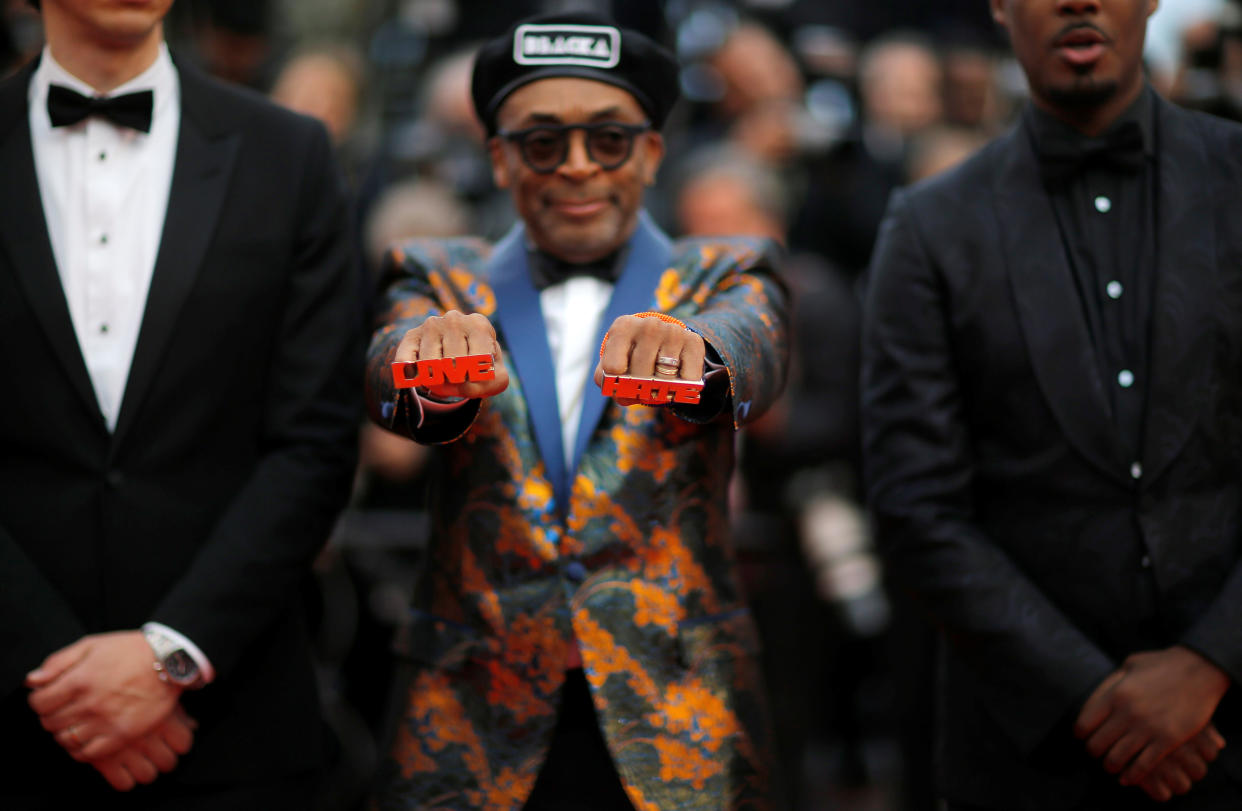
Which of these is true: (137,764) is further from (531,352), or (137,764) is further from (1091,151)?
(1091,151)

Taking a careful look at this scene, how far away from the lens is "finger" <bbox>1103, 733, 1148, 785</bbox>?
8.06ft

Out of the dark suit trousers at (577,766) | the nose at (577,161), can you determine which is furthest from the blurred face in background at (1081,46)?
the dark suit trousers at (577,766)

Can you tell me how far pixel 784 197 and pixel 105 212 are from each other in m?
3.09

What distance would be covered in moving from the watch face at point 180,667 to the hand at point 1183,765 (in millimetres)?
1699

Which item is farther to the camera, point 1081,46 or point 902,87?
point 902,87

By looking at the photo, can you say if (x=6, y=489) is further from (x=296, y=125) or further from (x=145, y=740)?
(x=296, y=125)

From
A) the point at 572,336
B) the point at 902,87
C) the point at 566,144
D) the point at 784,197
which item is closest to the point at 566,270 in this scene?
the point at 572,336

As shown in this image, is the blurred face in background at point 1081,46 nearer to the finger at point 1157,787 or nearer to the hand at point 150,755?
the finger at point 1157,787

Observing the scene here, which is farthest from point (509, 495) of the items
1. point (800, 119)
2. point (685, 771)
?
point (800, 119)

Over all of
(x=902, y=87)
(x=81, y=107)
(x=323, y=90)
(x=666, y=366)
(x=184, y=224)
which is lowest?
(x=666, y=366)

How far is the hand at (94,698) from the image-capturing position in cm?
251

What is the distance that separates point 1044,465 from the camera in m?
2.63

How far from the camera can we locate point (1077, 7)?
103 inches

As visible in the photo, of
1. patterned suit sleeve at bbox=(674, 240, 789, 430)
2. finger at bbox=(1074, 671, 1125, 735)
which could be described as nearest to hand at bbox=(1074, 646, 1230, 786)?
finger at bbox=(1074, 671, 1125, 735)
